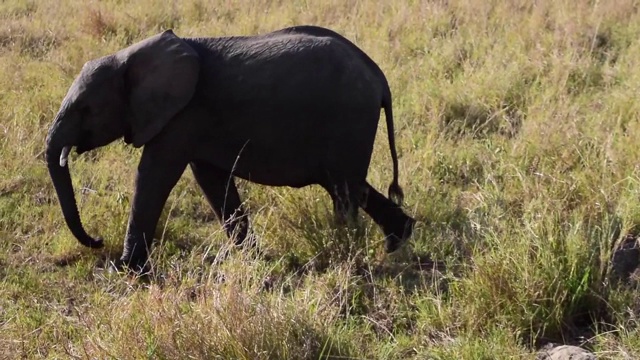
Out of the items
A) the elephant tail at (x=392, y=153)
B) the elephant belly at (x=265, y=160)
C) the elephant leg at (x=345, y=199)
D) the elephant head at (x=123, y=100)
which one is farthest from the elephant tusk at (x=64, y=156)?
the elephant tail at (x=392, y=153)

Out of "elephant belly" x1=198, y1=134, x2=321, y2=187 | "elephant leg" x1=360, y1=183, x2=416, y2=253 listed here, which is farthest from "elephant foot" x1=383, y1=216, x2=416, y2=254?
"elephant belly" x1=198, y1=134, x2=321, y2=187

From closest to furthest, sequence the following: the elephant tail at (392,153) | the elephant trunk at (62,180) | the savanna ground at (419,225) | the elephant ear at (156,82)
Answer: the savanna ground at (419,225)
the elephant ear at (156,82)
the elephant trunk at (62,180)
the elephant tail at (392,153)

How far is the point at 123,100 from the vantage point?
5328mm

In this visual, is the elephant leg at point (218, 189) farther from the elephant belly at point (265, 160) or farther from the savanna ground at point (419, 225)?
the elephant belly at point (265, 160)

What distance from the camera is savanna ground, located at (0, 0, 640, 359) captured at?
398cm

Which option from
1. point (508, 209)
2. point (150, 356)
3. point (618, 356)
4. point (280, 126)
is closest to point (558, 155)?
point (508, 209)

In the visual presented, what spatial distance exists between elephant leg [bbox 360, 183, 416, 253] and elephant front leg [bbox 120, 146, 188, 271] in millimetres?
1103

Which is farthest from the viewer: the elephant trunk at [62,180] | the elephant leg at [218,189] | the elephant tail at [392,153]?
the elephant leg at [218,189]

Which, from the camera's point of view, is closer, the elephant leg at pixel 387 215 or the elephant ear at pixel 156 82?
the elephant ear at pixel 156 82

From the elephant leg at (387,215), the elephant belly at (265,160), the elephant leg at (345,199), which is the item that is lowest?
the elephant leg at (387,215)

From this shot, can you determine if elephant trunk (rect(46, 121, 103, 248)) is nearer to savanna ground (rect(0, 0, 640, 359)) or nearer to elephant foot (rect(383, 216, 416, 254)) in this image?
savanna ground (rect(0, 0, 640, 359))

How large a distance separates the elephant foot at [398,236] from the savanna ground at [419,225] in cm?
6

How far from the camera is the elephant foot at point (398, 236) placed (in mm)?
5379

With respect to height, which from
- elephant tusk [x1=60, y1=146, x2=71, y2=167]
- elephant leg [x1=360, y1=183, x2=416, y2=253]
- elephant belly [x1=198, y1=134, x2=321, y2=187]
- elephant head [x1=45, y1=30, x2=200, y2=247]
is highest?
elephant head [x1=45, y1=30, x2=200, y2=247]
